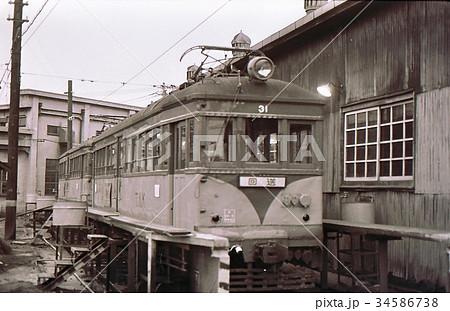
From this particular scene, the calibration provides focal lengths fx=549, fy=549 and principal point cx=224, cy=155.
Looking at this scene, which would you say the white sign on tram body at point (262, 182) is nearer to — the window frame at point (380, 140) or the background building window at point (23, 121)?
the window frame at point (380, 140)

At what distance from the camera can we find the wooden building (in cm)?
757

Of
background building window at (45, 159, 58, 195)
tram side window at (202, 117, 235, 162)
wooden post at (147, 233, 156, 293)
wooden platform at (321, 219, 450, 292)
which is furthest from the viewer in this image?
background building window at (45, 159, 58, 195)

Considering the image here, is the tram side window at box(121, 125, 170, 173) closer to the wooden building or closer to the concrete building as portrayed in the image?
the wooden building

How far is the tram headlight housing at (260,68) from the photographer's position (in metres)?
7.64

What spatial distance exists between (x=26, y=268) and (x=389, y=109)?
7.43m

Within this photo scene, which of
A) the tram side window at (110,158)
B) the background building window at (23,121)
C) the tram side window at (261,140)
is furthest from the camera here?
the background building window at (23,121)

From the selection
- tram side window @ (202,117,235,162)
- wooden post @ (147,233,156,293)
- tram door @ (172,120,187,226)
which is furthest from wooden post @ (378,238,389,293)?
wooden post @ (147,233,156,293)

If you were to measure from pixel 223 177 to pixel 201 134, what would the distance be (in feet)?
2.10

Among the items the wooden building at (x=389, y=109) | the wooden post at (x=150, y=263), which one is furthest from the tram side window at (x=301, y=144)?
the wooden post at (x=150, y=263)

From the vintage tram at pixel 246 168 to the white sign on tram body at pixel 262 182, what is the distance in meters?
0.01

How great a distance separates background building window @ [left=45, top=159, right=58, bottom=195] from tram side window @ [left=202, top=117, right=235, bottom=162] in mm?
19351

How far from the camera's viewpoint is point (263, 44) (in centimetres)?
1171
